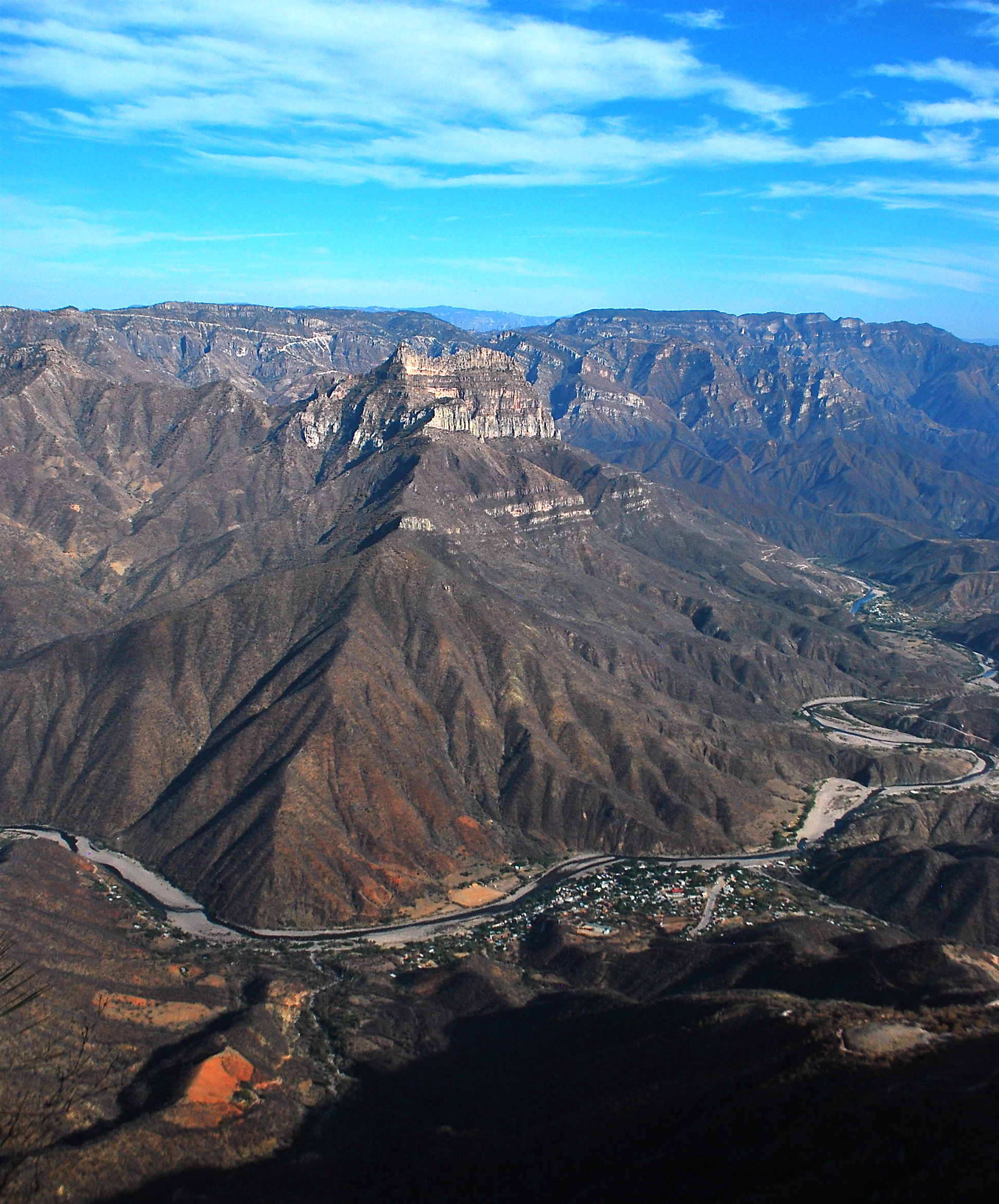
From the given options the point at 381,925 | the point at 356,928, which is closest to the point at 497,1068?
the point at 381,925

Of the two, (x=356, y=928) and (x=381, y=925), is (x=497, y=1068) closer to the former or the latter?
(x=381, y=925)

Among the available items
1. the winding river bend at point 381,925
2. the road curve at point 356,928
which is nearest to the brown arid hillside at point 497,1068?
the road curve at point 356,928

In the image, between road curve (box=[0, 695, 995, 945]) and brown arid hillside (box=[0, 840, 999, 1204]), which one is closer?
brown arid hillside (box=[0, 840, 999, 1204])

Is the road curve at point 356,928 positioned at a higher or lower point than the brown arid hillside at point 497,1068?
lower

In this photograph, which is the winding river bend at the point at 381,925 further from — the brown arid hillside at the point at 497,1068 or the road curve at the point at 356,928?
the brown arid hillside at the point at 497,1068

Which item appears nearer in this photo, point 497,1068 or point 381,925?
point 497,1068

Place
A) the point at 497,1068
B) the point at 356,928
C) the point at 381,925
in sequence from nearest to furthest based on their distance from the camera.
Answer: the point at 497,1068, the point at 356,928, the point at 381,925

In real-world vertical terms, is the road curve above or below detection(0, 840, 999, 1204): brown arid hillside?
below

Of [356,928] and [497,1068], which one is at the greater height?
[497,1068]

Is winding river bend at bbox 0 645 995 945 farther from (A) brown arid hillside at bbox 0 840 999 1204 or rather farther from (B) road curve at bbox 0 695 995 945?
(A) brown arid hillside at bbox 0 840 999 1204

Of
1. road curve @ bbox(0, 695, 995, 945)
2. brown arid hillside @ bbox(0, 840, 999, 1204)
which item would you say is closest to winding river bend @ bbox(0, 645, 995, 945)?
road curve @ bbox(0, 695, 995, 945)

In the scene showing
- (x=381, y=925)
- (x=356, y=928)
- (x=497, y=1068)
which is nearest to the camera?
(x=497, y=1068)

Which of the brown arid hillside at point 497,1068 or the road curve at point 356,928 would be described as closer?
the brown arid hillside at point 497,1068
